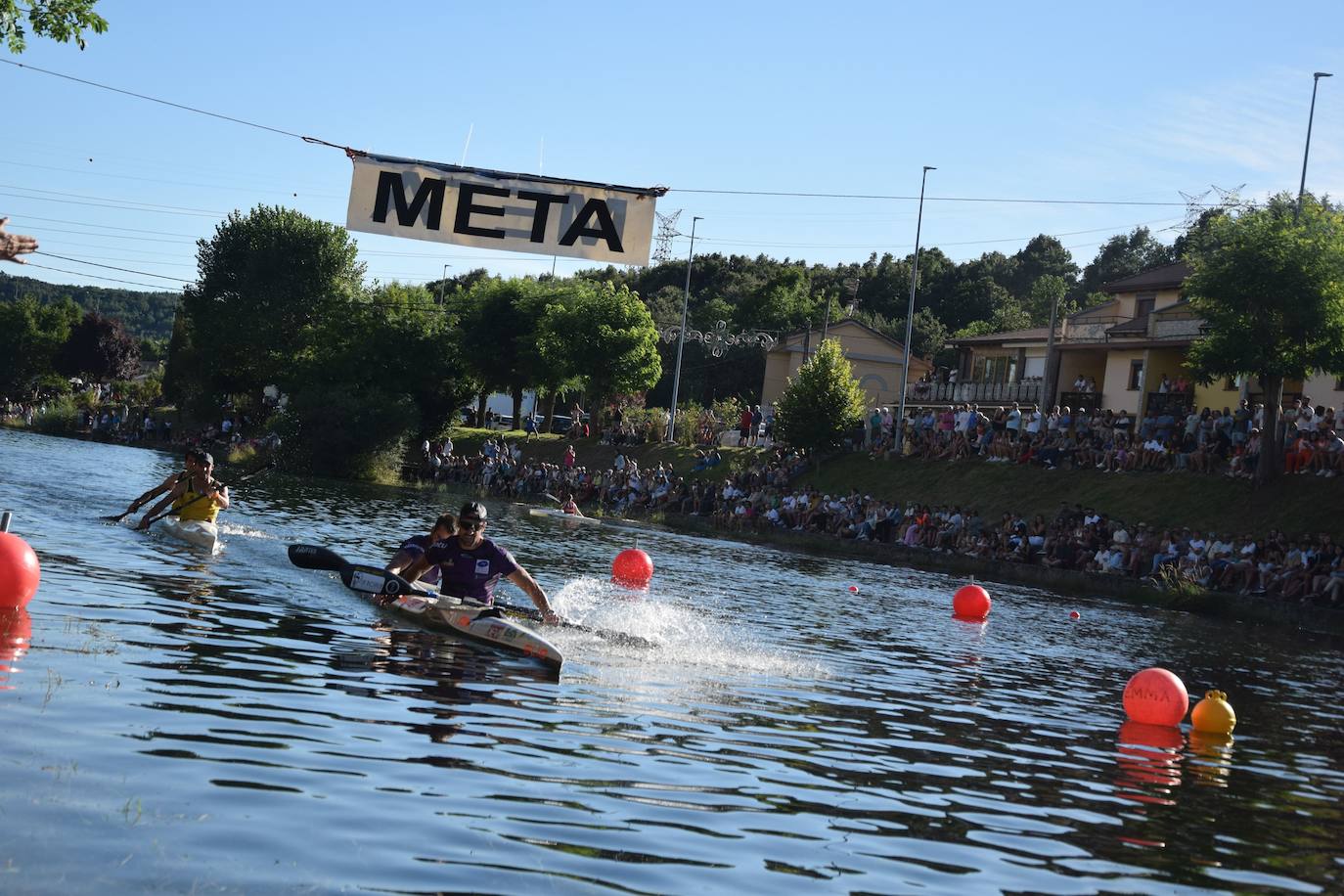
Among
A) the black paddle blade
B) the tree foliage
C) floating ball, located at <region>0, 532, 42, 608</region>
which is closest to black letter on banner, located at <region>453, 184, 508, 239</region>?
the black paddle blade

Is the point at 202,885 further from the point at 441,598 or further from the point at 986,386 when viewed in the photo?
the point at 986,386

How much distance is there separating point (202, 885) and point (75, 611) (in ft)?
25.9

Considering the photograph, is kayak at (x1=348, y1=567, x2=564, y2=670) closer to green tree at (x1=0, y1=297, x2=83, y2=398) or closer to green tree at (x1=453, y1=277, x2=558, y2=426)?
green tree at (x1=453, y1=277, x2=558, y2=426)

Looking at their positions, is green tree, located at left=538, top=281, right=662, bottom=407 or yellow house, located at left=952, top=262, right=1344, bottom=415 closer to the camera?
yellow house, located at left=952, top=262, right=1344, bottom=415

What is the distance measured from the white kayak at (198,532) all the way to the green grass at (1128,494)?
2245 cm

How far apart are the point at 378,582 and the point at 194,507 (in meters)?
6.14

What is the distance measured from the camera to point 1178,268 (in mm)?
62031

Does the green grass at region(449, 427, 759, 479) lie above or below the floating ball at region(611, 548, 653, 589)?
above

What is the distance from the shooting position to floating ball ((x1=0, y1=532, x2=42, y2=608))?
12172mm

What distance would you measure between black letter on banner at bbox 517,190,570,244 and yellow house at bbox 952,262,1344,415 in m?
32.8

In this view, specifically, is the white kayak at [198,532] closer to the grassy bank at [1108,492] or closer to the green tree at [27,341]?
the grassy bank at [1108,492]

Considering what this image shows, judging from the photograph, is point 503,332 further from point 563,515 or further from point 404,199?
point 404,199

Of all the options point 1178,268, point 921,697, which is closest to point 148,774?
point 921,697

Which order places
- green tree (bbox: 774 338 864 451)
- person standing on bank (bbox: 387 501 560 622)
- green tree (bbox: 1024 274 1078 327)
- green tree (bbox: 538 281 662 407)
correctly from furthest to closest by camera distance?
1. green tree (bbox: 1024 274 1078 327)
2. green tree (bbox: 538 281 662 407)
3. green tree (bbox: 774 338 864 451)
4. person standing on bank (bbox: 387 501 560 622)
